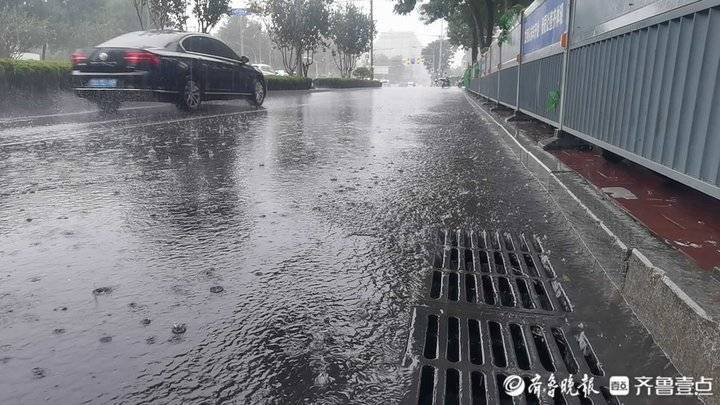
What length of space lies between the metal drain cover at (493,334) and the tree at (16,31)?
4051 centimetres

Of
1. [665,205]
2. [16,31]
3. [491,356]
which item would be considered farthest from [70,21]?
[491,356]

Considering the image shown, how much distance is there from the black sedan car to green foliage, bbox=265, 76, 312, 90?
36.1ft

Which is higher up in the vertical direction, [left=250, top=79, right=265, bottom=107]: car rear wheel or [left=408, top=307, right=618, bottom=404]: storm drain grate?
[left=250, top=79, right=265, bottom=107]: car rear wheel

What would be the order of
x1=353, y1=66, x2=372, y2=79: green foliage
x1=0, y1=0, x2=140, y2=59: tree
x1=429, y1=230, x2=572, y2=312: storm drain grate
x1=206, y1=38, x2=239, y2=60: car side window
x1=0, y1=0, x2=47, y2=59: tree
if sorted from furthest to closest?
x1=353, y1=66, x2=372, y2=79: green foliage
x1=0, y1=0, x2=140, y2=59: tree
x1=0, y1=0, x2=47, y2=59: tree
x1=206, y1=38, x2=239, y2=60: car side window
x1=429, y1=230, x2=572, y2=312: storm drain grate

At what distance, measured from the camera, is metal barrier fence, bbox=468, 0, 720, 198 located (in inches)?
110

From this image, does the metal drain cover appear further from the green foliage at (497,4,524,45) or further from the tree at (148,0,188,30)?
the tree at (148,0,188,30)

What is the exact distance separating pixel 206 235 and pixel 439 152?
4.15 m

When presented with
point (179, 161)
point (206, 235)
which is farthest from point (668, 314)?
point (179, 161)

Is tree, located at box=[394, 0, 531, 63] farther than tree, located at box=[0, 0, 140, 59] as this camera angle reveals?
No

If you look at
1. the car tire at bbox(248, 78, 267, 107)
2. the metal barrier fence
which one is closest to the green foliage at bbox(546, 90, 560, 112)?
the metal barrier fence

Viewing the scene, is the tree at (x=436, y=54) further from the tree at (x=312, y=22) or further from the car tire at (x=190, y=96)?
the car tire at (x=190, y=96)

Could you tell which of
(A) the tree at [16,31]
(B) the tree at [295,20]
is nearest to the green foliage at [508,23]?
(B) the tree at [295,20]

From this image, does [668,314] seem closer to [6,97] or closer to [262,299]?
[262,299]

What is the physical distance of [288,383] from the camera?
5.56 feet
